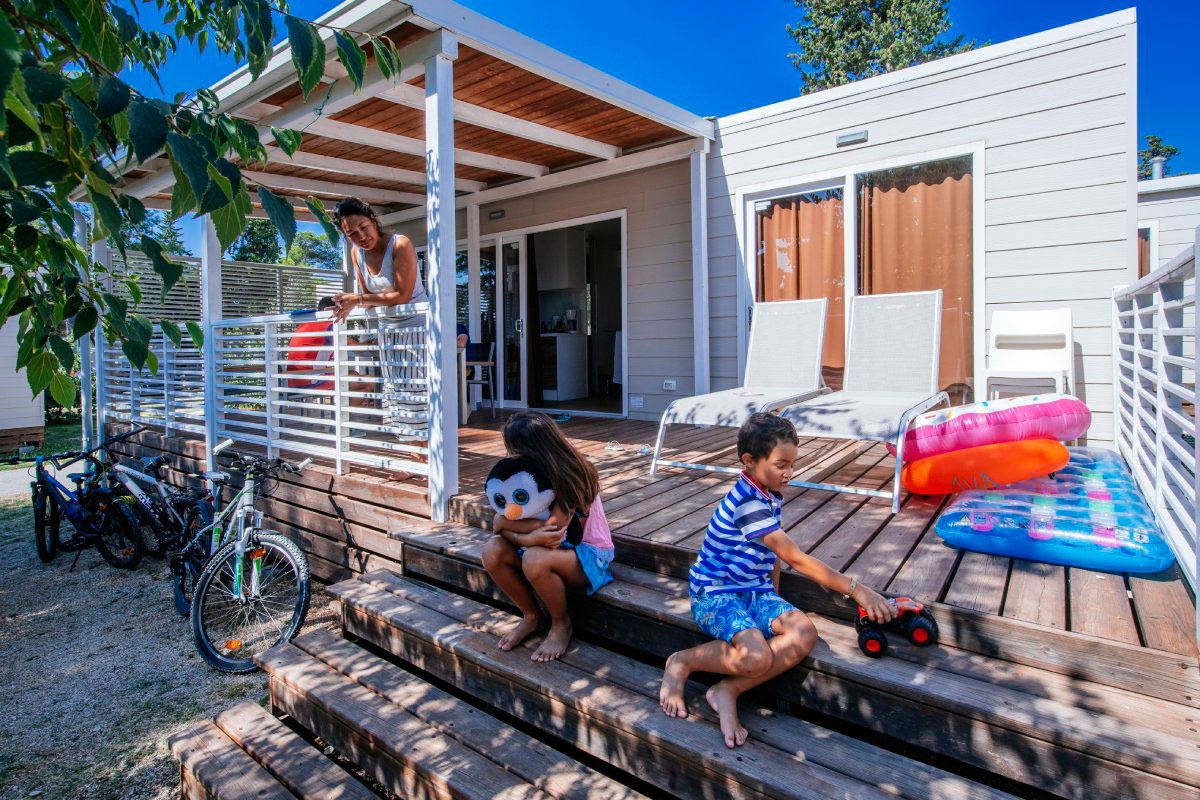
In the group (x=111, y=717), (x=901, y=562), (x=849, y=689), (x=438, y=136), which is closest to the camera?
(x=849, y=689)

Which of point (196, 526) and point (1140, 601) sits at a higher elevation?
point (1140, 601)

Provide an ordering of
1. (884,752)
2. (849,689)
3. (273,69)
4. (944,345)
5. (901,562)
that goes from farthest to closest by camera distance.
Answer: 1. (944,345)
2. (273,69)
3. (901,562)
4. (849,689)
5. (884,752)

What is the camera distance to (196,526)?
4.12 m

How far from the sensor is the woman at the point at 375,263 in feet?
11.0

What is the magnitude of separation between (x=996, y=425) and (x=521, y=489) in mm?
1999

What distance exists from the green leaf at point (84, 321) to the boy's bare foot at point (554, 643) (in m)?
1.59

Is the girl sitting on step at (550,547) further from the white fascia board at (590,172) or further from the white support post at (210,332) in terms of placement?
the white fascia board at (590,172)

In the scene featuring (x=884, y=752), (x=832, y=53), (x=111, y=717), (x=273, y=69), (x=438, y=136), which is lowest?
(x=111, y=717)

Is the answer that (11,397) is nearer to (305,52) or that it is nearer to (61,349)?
(61,349)

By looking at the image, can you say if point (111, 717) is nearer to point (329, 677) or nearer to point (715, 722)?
point (329, 677)

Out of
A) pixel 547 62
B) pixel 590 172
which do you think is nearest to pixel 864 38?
pixel 590 172

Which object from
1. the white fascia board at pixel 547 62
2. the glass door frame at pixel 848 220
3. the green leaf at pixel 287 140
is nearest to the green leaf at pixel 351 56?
the green leaf at pixel 287 140

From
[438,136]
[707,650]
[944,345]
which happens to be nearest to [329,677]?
[707,650]

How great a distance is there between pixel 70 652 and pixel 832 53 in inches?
887
